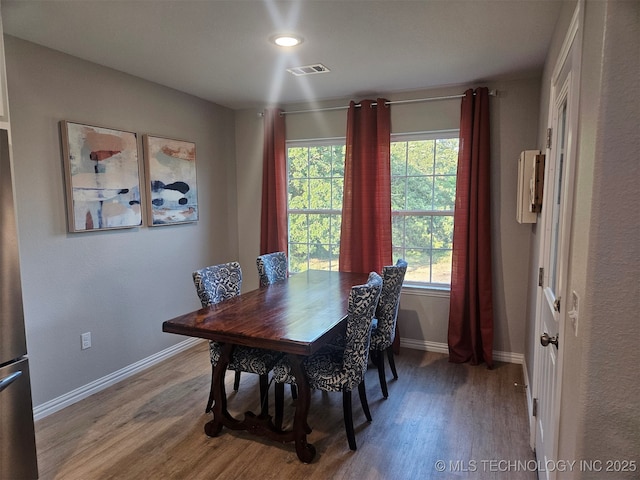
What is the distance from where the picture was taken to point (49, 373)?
8.84ft

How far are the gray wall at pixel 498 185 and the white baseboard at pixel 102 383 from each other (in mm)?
2178

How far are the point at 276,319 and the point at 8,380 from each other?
49.7 inches

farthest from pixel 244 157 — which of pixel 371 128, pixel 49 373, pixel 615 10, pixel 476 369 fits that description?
pixel 615 10

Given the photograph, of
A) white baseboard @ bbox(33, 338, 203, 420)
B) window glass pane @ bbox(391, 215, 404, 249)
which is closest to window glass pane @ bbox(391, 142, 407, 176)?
window glass pane @ bbox(391, 215, 404, 249)

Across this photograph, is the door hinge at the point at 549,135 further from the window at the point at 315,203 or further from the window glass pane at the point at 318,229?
the window glass pane at the point at 318,229

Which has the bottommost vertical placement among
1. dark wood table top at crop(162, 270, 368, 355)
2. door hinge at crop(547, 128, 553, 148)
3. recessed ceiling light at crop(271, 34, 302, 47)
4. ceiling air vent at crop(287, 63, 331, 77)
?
dark wood table top at crop(162, 270, 368, 355)

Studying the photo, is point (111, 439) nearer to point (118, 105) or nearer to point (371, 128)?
point (118, 105)

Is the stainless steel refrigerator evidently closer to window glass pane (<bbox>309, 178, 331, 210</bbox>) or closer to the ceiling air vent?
the ceiling air vent

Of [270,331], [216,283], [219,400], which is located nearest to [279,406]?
[219,400]

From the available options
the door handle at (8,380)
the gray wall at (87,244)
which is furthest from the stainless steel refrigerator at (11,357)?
the gray wall at (87,244)

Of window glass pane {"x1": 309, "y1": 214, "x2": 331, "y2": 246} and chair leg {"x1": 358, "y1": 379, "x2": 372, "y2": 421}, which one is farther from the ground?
window glass pane {"x1": 309, "y1": 214, "x2": 331, "y2": 246}

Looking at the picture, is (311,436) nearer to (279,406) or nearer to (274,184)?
(279,406)

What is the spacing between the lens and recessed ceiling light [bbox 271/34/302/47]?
7.80 ft

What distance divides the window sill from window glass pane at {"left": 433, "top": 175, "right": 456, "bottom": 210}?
0.74m
